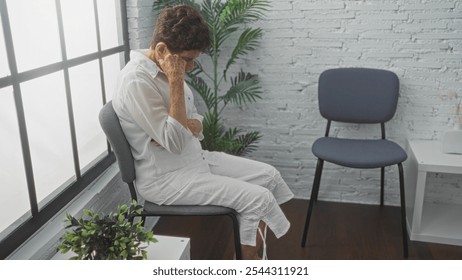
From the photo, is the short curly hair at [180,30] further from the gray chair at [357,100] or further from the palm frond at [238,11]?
the gray chair at [357,100]

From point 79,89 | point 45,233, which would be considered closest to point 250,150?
point 79,89

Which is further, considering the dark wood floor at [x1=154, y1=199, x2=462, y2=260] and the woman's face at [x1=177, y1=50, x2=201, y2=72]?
the dark wood floor at [x1=154, y1=199, x2=462, y2=260]

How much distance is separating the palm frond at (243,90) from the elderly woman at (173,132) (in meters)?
0.68

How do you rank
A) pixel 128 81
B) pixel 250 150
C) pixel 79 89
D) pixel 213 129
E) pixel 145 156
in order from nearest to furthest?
1. pixel 128 81
2. pixel 145 156
3. pixel 79 89
4. pixel 213 129
5. pixel 250 150

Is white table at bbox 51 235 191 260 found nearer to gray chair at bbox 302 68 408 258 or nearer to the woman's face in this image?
the woman's face

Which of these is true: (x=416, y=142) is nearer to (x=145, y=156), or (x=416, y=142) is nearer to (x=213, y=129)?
(x=213, y=129)

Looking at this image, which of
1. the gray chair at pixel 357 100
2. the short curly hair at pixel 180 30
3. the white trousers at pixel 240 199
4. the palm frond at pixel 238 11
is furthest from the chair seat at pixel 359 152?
the short curly hair at pixel 180 30

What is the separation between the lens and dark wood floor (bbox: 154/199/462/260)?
7.63ft

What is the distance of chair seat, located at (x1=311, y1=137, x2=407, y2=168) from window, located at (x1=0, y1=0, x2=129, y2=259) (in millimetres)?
1173

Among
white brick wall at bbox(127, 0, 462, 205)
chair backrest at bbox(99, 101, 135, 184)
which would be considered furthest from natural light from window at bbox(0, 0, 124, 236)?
white brick wall at bbox(127, 0, 462, 205)

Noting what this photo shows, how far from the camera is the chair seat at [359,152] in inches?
87.7

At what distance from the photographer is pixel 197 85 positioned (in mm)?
2592

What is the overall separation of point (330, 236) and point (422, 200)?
54 centimetres

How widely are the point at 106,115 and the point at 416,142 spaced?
6.27 ft
